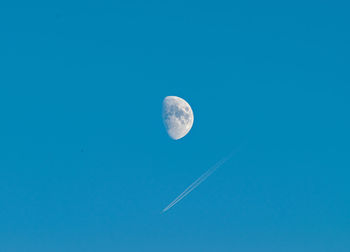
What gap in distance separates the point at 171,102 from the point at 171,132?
8.21 metres

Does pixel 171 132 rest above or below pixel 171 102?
below

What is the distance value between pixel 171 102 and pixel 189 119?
702 centimetres

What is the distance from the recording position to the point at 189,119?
390ft

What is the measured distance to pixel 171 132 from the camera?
11400cm

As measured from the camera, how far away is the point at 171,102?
116438 millimetres

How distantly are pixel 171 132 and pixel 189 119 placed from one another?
7718 mm
